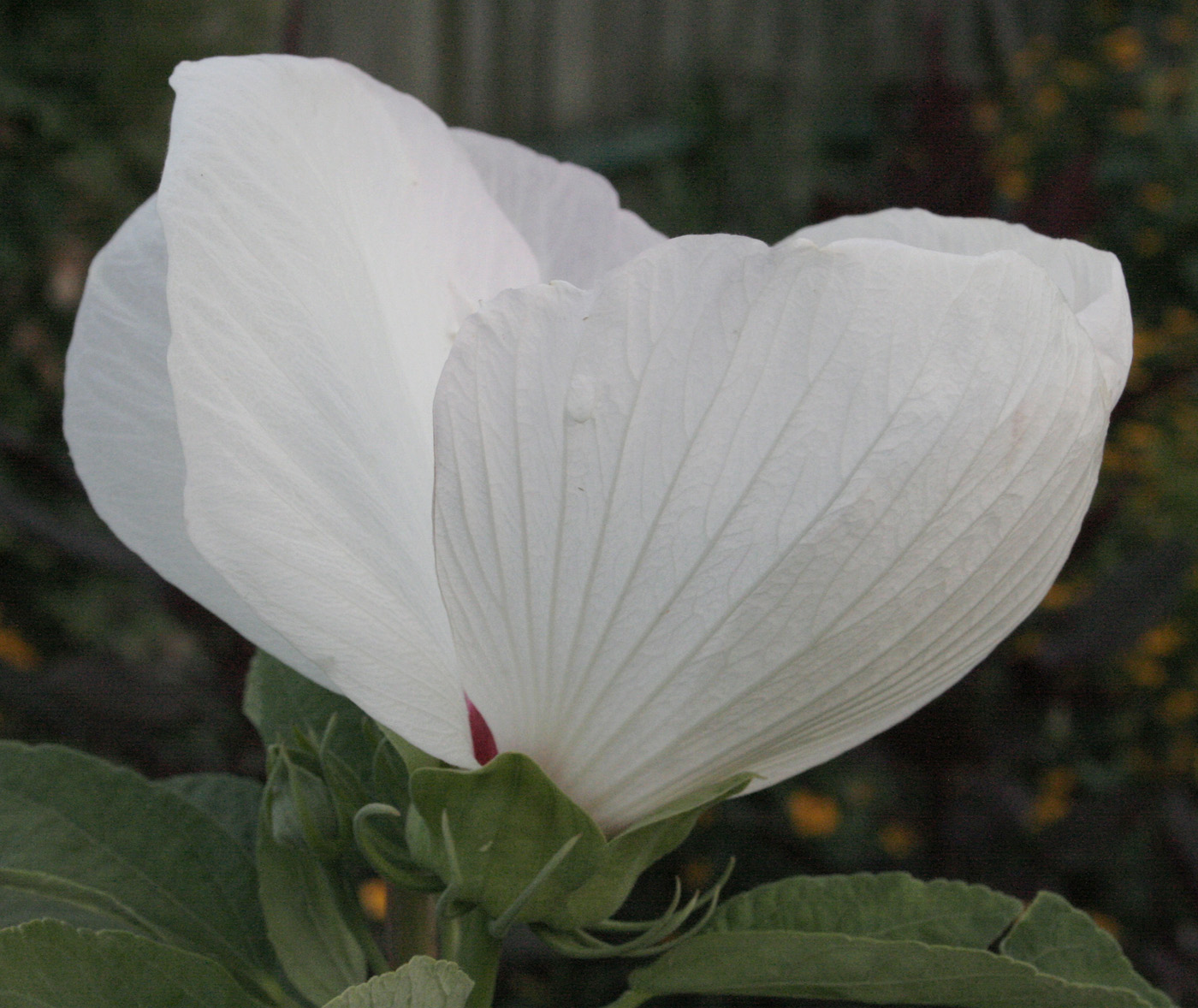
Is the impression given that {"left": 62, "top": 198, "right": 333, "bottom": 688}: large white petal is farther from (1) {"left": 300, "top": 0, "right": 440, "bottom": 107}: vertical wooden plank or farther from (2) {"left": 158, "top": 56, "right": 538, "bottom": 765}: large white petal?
(1) {"left": 300, "top": 0, "right": 440, "bottom": 107}: vertical wooden plank

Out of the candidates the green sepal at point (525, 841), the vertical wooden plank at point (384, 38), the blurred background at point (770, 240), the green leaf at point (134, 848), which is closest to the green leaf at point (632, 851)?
the green sepal at point (525, 841)

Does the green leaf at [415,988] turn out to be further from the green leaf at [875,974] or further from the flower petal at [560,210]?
the flower petal at [560,210]

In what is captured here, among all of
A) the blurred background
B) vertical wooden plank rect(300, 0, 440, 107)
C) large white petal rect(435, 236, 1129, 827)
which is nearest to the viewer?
→ large white petal rect(435, 236, 1129, 827)

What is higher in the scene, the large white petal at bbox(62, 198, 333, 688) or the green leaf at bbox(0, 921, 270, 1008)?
the large white petal at bbox(62, 198, 333, 688)

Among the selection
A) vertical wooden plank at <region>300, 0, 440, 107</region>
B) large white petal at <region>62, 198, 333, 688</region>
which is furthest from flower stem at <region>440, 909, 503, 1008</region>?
vertical wooden plank at <region>300, 0, 440, 107</region>

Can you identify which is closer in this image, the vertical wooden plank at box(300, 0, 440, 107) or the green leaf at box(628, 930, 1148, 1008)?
the green leaf at box(628, 930, 1148, 1008)

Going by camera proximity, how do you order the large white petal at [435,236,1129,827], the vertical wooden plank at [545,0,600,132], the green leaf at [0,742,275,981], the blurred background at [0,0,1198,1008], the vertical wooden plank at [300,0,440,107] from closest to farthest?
the large white petal at [435,236,1129,827] < the green leaf at [0,742,275,981] < the blurred background at [0,0,1198,1008] < the vertical wooden plank at [300,0,440,107] < the vertical wooden plank at [545,0,600,132]
